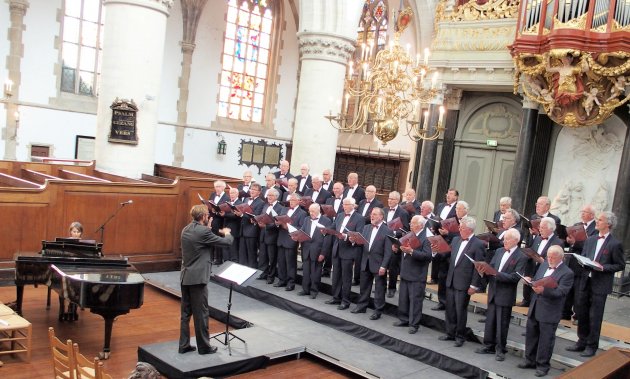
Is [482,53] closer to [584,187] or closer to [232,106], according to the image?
[584,187]

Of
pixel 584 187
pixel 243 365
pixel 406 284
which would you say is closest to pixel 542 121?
pixel 584 187

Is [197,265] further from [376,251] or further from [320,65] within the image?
[320,65]

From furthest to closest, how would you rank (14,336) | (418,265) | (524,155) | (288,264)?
(524,155)
(288,264)
(418,265)
(14,336)

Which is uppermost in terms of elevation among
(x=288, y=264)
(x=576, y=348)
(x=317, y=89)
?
(x=317, y=89)

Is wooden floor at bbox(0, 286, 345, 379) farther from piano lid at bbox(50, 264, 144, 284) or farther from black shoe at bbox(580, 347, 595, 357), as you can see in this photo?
black shoe at bbox(580, 347, 595, 357)

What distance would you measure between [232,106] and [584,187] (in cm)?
1136

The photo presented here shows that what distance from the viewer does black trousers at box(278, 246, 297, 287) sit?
827 centimetres

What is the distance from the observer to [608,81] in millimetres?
9180

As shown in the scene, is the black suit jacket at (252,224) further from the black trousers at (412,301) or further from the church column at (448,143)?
the church column at (448,143)

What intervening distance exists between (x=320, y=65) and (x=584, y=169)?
5764mm

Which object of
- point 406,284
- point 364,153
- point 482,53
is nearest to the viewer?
point 406,284

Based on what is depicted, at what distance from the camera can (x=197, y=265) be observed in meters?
5.38

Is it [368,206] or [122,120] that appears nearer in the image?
[368,206]

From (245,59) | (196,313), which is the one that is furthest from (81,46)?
(196,313)
